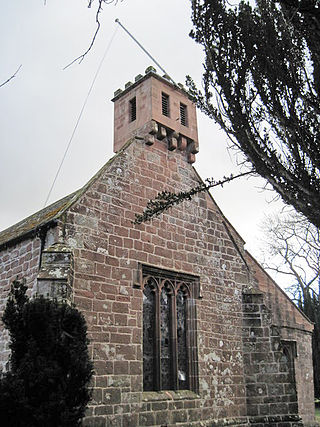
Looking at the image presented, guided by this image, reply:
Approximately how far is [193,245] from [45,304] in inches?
241

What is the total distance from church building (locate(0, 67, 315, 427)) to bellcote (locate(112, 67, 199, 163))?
0.04 meters

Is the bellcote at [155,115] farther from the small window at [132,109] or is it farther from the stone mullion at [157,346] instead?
the stone mullion at [157,346]

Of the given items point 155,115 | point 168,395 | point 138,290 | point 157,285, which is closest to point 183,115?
point 155,115

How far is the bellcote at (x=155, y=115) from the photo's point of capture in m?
12.1

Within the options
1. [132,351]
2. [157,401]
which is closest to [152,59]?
[132,351]

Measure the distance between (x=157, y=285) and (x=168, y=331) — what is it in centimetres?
112

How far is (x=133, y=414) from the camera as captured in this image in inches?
359

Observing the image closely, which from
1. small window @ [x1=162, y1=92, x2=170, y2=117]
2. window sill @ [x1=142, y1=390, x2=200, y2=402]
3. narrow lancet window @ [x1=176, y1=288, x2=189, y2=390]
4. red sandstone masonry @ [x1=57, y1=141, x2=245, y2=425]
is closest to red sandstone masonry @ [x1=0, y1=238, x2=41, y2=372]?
red sandstone masonry @ [x1=57, y1=141, x2=245, y2=425]

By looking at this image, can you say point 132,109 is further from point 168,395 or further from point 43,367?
point 43,367

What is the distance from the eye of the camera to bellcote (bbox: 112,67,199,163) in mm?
12109

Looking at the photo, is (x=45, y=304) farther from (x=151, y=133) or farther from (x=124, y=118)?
(x=124, y=118)

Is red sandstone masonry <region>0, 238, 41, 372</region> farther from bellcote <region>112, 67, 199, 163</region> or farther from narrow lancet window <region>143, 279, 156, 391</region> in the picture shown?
bellcote <region>112, 67, 199, 163</region>

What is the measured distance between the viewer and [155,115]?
12078mm

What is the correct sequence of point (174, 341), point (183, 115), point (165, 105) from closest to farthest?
point (174, 341) → point (165, 105) → point (183, 115)
